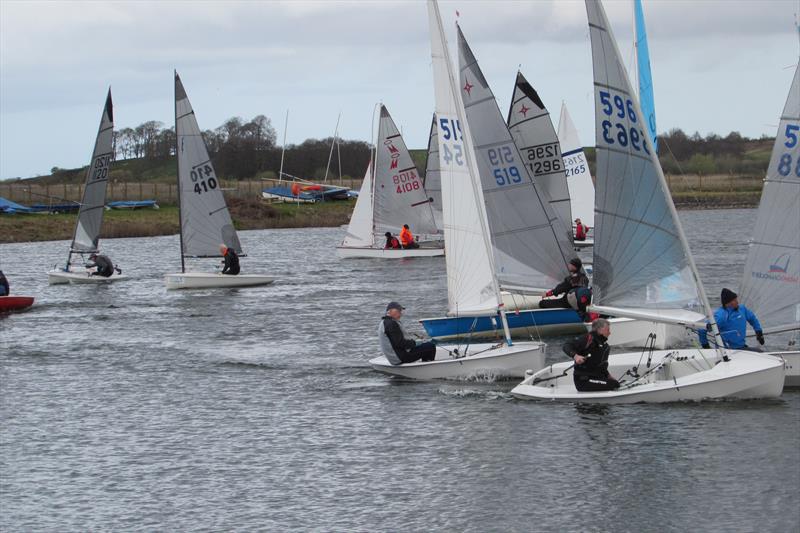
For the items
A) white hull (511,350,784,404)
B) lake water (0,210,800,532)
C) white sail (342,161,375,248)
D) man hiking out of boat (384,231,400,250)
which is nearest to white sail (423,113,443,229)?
man hiking out of boat (384,231,400,250)

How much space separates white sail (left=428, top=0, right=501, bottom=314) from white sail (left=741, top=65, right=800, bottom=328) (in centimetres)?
475

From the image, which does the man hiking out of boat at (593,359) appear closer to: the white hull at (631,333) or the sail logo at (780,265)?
the sail logo at (780,265)

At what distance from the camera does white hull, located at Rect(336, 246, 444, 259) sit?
52.6 m

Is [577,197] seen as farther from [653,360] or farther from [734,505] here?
[734,505]

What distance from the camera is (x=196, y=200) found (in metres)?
41.8

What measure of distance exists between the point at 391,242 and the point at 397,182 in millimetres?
2569

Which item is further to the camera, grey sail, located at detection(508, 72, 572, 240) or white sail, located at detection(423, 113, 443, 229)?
white sail, located at detection(423, 113, 443, 229)

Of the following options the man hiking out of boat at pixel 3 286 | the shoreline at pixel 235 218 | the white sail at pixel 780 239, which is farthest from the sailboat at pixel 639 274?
the shoreline at pixel 235 218

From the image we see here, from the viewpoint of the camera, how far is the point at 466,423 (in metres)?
19.4

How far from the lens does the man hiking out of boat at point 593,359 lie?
19.0 m

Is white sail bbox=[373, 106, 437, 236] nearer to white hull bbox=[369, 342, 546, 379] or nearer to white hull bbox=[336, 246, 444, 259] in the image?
white hull bbox=[336, 246, 444, 259]

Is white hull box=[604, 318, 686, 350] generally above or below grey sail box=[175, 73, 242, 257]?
below

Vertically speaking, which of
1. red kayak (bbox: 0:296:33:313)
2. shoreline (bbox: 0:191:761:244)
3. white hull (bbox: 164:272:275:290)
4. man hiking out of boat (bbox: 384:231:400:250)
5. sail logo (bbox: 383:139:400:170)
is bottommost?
red kayak (bbox: 0:296:33:313)

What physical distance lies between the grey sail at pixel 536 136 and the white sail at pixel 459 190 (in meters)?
10.7
